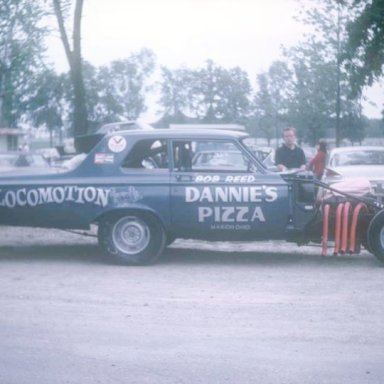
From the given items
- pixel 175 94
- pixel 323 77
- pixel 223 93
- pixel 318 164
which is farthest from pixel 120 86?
pixel 318 164

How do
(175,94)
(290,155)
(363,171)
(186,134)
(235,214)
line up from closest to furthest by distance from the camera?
1. (235,214)
2. (186,134)
3. (290,155)
4. (363,171)
5. (175,94)

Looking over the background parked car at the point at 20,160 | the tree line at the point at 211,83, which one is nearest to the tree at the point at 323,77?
the tree line at the point at 211,83

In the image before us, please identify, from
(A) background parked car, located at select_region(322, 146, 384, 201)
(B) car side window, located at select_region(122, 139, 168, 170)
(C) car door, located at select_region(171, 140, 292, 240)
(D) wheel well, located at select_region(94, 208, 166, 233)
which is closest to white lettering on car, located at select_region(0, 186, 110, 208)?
(D) wheel well, located at select_region(94, 208, 166, 233)

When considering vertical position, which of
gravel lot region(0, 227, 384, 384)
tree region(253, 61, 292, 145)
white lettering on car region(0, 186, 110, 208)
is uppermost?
tree region(253, 61, 292, 145)

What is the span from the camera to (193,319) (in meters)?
6.98

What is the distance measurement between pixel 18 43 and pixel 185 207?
7.50 m

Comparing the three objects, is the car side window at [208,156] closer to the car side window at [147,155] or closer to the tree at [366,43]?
the car side window at [147,155]

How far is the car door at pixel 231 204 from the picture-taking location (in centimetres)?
969

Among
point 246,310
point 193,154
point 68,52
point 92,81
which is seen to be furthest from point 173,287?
point 92,81

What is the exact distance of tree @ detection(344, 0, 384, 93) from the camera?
20938 millimetres

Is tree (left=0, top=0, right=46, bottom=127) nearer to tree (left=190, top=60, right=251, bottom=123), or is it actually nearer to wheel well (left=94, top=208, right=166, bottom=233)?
wheel well (left=94, top=208, right=166, bottom=233)

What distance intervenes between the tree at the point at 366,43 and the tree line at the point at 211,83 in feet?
0.09

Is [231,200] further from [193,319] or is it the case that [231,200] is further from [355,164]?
[355,164]

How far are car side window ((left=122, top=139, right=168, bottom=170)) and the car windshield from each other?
7.21 metres
